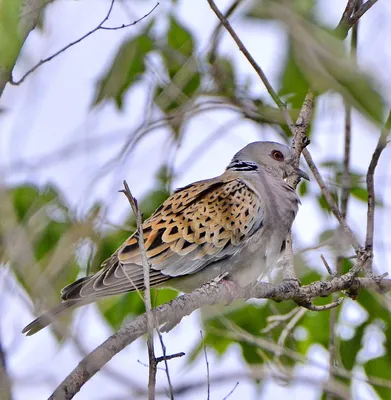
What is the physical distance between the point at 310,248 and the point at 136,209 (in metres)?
1.57

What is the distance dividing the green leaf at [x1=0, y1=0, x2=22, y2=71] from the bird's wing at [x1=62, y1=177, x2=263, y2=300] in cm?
191

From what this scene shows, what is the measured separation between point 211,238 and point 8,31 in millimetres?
2344

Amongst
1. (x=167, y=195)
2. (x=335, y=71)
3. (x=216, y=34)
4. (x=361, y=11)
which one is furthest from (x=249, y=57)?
(x=335, y=71)

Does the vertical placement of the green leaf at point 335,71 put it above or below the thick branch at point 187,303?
above

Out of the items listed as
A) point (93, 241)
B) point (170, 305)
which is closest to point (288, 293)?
point (170, 305)

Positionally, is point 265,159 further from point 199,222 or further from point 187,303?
point 187,303

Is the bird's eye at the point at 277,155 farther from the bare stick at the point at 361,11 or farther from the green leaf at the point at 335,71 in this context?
the green leaf at the point at 335,71

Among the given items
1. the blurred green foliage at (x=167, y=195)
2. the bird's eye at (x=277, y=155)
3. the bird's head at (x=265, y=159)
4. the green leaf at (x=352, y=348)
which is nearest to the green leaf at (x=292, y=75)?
the blurred green foliage at (x=167, y=195)

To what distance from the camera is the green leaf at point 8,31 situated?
4.93 feet

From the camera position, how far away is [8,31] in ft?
5.00

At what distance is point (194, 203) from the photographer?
13.0 ft

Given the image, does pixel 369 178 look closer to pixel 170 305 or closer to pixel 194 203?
pixel 170 305

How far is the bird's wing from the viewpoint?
3.49 m

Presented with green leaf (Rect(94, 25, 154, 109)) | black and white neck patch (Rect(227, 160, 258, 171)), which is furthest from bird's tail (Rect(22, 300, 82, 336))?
black and white neck patch (Rect(227, 160, 258, 171))
